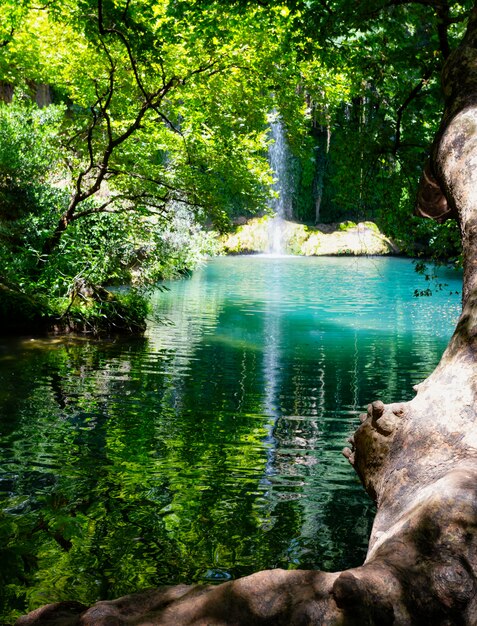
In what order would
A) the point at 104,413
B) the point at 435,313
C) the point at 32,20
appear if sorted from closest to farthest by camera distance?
the point at 104,413
the point at 32,20
the point at 435,313

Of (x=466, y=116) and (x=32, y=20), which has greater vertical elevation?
(x=32, y=20)

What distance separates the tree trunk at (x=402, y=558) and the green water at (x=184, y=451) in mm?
694

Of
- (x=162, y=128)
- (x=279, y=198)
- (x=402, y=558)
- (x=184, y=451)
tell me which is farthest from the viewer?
(x=279, y=198)

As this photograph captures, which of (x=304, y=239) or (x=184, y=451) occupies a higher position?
(x=304, y=239)

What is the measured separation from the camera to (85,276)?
13.7 meters

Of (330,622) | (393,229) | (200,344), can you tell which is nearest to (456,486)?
(330,622)

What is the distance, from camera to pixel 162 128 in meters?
15.2

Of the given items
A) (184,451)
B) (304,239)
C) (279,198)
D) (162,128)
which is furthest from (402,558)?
(304,239)

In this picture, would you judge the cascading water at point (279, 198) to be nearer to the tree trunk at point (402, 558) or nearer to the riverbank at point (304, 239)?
the riverbank at point (304, 239)

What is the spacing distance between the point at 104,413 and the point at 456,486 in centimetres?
664

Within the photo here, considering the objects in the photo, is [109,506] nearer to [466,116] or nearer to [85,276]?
[466,116]

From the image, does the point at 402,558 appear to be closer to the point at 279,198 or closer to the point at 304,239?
the point at 279,198

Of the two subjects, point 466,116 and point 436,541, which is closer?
point 436,541

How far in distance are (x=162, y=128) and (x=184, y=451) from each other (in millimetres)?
10455
